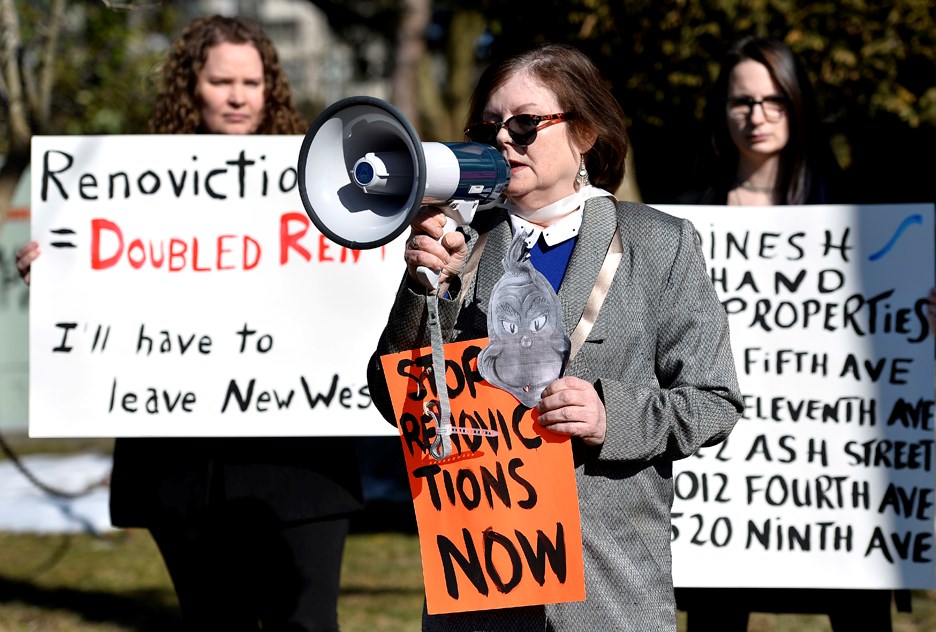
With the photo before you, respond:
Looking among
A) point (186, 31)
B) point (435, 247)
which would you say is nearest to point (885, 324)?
point (435, 247)

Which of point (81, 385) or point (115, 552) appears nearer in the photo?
point (81, 385)

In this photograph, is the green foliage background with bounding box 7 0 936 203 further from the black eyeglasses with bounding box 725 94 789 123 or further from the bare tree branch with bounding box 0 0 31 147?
the black eyeglasses with bounding box 725 94 789 123

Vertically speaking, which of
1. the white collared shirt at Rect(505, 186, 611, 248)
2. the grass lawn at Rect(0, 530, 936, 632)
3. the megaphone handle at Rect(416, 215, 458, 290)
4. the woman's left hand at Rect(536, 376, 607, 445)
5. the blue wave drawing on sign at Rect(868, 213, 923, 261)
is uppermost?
the blue wave drawing on sign at Rect(868, 213, 923, 261)

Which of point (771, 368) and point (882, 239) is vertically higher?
point (882, 239)

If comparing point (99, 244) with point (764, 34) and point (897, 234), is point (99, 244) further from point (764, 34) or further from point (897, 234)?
point (764, 34)

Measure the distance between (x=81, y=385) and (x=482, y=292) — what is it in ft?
5.33

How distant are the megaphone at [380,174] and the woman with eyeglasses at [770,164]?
4.82 ft

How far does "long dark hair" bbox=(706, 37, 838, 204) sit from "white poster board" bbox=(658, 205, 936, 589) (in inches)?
3.8

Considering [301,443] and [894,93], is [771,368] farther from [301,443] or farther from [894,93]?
[894,93]

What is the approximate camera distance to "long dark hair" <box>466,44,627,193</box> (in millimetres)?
2189

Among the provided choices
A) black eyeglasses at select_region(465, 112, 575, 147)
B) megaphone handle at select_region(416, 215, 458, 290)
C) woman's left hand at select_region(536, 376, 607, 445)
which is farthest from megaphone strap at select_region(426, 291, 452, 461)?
black eyeglasses at select_region(465, 112, 575, 147)

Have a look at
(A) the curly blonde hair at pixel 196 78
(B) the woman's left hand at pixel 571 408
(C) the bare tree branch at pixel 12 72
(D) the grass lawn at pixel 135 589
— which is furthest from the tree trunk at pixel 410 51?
(B) the woman's left hand at pixel 571 408

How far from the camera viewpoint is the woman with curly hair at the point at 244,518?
10.2ft

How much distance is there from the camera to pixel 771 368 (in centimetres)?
338
